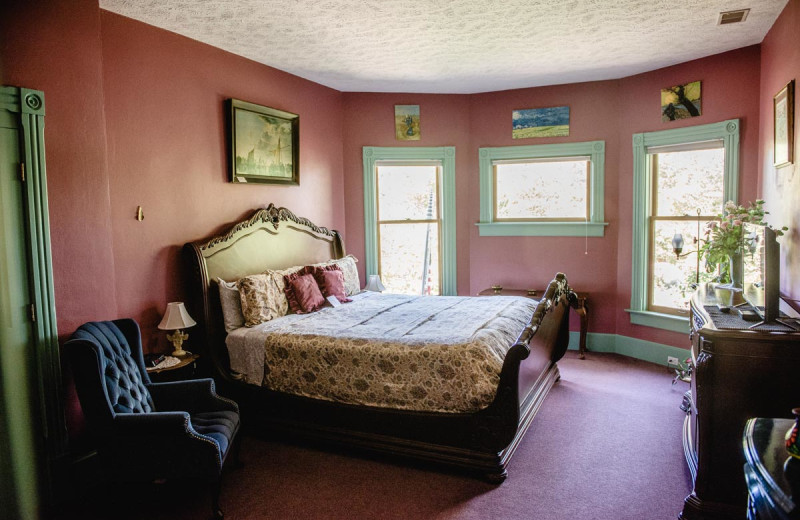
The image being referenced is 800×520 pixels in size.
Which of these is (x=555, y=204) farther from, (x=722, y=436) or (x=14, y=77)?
(x=14, y=77)

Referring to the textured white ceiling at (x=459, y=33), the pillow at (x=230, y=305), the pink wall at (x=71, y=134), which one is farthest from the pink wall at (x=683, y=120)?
the pink wall at (x=71, y=134)

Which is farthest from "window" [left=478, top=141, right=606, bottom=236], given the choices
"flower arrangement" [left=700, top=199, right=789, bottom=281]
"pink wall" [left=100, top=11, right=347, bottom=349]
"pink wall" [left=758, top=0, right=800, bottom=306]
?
Result: "pink wall" [left=100, top=11, right=347, bottom=349]

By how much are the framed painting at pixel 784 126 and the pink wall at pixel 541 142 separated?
1.26m

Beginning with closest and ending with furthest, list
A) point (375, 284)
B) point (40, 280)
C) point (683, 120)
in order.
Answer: point (40, 280), point (683, 120), point (375, 284)

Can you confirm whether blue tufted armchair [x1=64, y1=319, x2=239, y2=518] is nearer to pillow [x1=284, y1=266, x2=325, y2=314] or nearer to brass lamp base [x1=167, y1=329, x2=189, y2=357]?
brass lamp base [x1=167, y1=329, x2=189, y2=357]

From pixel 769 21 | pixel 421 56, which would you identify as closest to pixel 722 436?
pixel 769 21

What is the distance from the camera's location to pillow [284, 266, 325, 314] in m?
4.27

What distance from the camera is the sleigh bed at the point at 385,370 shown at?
3025mm

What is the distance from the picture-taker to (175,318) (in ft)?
Answer: 11.6

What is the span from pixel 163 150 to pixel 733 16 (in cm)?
420

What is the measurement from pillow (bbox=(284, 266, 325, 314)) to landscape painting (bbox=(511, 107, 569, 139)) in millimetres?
2978

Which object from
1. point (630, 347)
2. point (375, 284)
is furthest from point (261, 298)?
point (630, 347)

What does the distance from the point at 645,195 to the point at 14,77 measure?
5213 mm

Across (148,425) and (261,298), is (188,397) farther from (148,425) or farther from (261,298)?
(261,298)
